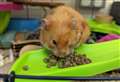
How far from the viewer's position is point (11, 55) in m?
1.50

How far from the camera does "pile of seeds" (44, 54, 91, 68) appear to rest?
3.83ft

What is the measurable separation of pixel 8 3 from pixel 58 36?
2.37 feet

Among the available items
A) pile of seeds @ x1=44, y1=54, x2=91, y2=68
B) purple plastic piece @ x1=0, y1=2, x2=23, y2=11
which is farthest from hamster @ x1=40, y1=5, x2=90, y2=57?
purple plastic piece @ x1=0, y1=2, x2=23, y2=11

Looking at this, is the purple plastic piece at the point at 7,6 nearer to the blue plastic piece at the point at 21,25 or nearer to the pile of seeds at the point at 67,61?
the blue plastic piece at the point at 21,25

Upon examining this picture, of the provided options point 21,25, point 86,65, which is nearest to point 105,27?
point 86,65

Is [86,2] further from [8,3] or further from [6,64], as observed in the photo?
[6,64]

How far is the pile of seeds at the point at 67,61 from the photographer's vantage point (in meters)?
1.17

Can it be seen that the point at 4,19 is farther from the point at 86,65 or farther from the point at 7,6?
the point at 86,65

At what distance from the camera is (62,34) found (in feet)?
3.66

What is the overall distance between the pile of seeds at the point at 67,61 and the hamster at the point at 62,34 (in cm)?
4

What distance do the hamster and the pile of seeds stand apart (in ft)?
0.14

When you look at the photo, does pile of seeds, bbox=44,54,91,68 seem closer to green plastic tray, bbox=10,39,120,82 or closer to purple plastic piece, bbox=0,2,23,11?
green plastic tray, bbox=10,39,120,82

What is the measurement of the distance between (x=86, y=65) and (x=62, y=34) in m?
0.18

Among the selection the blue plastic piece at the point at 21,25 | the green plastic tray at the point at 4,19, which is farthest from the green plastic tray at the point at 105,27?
the green plastic tray at the point at 4,19
